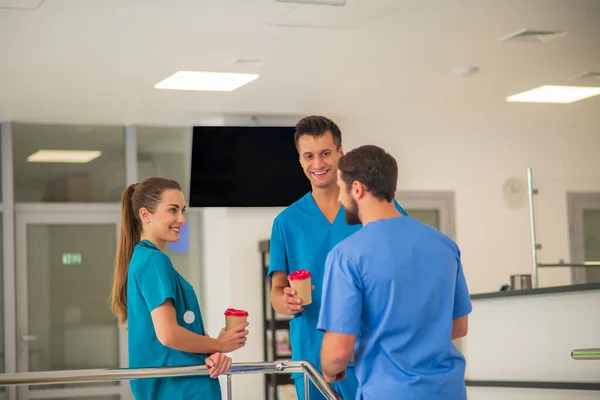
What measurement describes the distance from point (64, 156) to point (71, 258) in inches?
35.0

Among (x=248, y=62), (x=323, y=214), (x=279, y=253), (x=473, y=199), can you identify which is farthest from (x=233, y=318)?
(x=473, y=199)

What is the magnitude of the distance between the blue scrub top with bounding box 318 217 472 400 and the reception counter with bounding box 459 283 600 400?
2510 mm

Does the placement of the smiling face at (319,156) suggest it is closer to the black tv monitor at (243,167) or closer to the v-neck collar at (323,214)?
the v-neck collar at (323,214)

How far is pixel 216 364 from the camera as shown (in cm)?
247

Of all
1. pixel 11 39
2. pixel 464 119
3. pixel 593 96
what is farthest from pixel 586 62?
pixel 11 39

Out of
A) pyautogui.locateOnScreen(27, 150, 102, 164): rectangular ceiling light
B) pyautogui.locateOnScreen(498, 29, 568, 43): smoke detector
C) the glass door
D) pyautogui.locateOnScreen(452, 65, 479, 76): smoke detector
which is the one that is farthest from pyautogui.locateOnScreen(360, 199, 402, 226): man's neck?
pyautogui.locateOnScreen(27, 150, 102, 164): rectangular ceiling light

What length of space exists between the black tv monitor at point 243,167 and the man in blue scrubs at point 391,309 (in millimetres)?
4197

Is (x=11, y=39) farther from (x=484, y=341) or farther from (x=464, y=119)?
(x=464, y=119)

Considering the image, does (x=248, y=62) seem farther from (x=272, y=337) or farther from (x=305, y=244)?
(x=305, y=244)

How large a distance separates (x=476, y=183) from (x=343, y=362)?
21.7ft

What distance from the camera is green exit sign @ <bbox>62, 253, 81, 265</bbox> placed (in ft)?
25.4

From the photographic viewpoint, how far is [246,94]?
6863 millimetres

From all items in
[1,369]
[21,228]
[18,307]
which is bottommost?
[1,369]

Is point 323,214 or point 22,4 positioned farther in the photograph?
point 22,4
